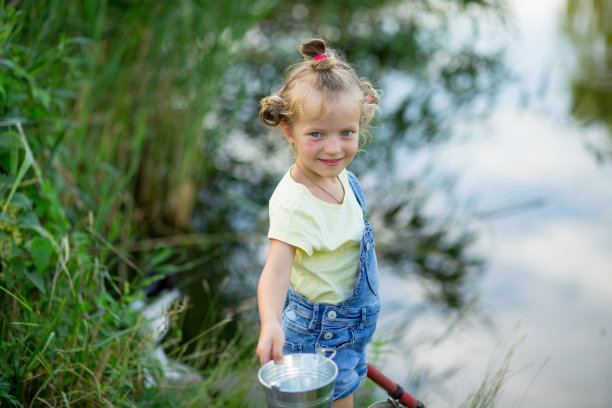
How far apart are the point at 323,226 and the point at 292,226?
80 millimetres

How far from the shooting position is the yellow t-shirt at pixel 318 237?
1.43 meters

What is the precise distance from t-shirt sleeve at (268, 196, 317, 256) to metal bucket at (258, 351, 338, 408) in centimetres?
24

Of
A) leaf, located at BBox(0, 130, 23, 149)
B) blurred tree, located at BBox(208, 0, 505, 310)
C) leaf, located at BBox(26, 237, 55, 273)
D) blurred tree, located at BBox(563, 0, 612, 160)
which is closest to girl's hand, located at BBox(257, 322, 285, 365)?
leaf, located at BBox(26, 237, 55, 273)

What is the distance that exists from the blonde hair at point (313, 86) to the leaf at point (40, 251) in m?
0.76

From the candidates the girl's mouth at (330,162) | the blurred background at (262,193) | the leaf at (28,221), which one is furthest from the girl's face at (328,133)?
the leaf at (28,221)

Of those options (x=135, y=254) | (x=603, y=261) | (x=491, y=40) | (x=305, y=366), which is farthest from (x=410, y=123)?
(x=305, y=366)

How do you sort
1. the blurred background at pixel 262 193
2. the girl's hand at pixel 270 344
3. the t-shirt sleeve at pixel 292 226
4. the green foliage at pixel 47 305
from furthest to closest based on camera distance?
1. the blurred background at pixel 262 193
2. the green foliage at pixel 47 305
3. the t-shirt sleeve at pixel 292 226
4. the girl's hand at pixel 270 344

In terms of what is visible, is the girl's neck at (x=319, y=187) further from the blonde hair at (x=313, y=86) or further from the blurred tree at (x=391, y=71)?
the blurred tree at (x=391, y=71)

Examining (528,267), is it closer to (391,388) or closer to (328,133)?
(391,388)

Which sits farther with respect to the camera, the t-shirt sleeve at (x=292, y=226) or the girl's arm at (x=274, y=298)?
the t-shirt sleeve at (x=292, y=226)

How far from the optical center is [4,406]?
175cm

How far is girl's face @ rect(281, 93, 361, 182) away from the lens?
1.45 metres

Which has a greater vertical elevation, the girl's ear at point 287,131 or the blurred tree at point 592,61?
the blurred tree at point 592,61

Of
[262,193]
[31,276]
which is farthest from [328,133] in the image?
[262,193]
